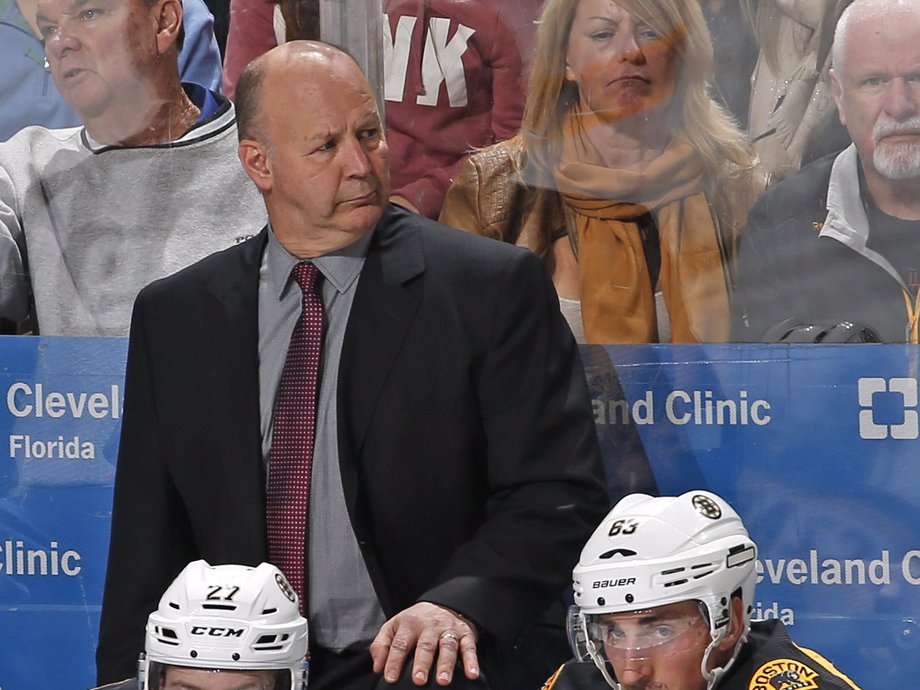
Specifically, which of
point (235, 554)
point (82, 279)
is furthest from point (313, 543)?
point (82, 279)

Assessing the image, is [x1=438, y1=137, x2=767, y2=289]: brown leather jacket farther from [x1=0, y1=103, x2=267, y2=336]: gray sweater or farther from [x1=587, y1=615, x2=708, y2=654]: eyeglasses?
[x1=587, y1=615, x2=708, y2=654]: eyeglasses

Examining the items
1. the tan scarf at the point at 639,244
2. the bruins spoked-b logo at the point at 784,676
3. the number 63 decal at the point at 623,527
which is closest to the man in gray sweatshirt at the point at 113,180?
the tan scarf at the point at 639,244

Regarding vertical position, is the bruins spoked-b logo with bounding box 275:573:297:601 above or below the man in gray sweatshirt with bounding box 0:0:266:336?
below

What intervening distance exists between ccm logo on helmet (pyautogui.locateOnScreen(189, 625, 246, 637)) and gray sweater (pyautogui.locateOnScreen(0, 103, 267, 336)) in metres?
1.36

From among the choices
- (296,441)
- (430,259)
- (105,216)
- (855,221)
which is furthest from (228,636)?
(855,221)

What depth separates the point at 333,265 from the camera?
374cm

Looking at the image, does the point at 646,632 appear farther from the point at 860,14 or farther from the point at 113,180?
the point at 113,180

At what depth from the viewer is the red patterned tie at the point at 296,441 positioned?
359cm

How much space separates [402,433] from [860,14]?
1484 millimetres

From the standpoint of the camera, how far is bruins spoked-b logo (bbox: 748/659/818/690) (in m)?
3.01

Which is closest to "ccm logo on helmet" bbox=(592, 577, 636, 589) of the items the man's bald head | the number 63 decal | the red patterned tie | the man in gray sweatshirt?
the number 63 decal

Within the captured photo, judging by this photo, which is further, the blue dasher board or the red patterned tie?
the blue dasher board

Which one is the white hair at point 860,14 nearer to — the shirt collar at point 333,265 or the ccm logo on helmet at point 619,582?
the shirt collar at point 333,265

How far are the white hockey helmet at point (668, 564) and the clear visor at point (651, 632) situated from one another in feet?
0.07
